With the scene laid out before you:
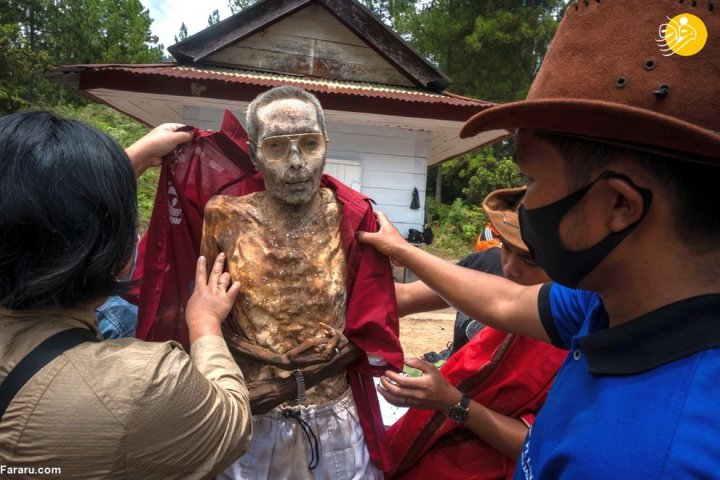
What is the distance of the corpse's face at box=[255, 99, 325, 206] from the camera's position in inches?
76.5

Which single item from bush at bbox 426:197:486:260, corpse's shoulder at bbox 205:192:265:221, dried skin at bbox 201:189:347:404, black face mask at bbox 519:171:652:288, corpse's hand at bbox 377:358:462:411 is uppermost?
black face mask at bbox 519:171:652:288

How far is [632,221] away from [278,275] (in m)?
1.27

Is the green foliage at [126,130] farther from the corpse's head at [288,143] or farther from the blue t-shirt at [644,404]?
the blue t-shirt at [644,404]

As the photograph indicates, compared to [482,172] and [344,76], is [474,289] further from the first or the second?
[482,172]

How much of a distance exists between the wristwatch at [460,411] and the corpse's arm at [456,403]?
0.04 ft

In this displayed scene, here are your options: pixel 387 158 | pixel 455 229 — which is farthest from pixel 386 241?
pixel 455 229

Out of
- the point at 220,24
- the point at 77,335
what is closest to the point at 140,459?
the point at 77,335

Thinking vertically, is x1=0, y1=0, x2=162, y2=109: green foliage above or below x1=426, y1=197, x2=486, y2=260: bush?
above

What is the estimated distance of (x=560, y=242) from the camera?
3.71 ft

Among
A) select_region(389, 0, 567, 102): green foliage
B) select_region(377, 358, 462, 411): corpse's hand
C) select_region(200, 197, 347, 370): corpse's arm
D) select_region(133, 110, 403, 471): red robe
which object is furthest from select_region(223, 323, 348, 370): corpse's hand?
select_region(389, 0, 567, 102): green foliage

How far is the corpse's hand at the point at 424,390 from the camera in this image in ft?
6.15

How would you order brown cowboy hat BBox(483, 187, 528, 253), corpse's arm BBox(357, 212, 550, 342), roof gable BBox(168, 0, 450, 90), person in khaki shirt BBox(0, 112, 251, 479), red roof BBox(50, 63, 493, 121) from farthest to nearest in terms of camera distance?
1. roof gable BBox(168, 0, 450, 90)
2. red roof BBox(50, 63, 493, 121)
3. brown cowboy hat BBox(483, 187, 528, 253)
4. corpse's arm BBox(357, 212, 550, 342)
5. person in khaki shirt BBox(0, 112, 251, 479)

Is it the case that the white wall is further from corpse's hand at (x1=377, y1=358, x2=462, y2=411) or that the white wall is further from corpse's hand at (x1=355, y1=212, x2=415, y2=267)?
corpse's hand at (x1=377, y1=358, x2=462, y2=411)

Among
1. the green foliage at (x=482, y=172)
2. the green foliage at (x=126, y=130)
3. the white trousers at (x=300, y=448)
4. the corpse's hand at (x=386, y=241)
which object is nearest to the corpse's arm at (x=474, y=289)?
the corpse's hand at (x=386, y=241)
